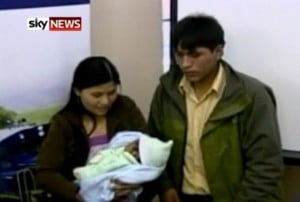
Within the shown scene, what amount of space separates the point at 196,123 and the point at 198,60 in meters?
0.22

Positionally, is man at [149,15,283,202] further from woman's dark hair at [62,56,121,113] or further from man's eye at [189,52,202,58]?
woman's dark hair at [62,56,121,113]

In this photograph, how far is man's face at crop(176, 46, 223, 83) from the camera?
226 cm

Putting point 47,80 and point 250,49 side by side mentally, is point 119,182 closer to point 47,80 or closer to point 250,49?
point 47,80

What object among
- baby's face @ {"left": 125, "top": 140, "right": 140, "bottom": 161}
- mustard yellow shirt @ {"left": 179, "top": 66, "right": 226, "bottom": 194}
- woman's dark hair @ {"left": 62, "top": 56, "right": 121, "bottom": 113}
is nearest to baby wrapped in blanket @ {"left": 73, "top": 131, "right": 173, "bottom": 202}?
baby's face @ {"left": 125, "top": 140, "right": 140, "bottom": 161}

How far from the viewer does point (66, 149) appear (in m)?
2.33

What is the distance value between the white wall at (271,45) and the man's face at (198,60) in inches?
9.7

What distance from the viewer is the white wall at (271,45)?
95.7 inches

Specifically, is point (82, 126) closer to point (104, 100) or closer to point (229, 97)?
point (104, 100)

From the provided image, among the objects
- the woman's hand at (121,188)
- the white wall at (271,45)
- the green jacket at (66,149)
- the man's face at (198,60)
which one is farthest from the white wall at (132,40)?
the woman's hand at (121,188)

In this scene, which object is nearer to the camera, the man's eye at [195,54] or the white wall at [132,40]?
the man's eye at [195,54]

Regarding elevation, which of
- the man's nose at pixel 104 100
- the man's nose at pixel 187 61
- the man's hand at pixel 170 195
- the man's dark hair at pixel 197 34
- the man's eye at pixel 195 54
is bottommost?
the man's hand at pixel 170 195

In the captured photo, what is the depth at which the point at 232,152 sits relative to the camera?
2.31 m

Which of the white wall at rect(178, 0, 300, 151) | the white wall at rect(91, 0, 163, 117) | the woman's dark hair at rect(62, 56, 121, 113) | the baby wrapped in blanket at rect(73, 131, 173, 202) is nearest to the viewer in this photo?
the baby wrapped in blanket at rect(73, 131, 173, 202)

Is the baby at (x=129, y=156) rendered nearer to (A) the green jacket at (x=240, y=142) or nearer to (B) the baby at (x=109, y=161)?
(B) the baby at (x=109, y=161)
